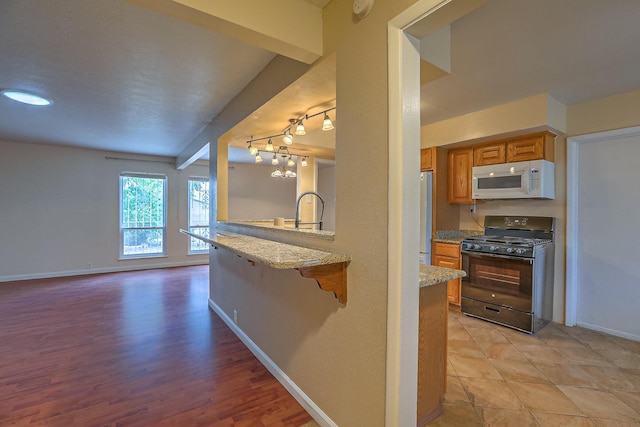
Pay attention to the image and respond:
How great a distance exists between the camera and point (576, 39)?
198cm

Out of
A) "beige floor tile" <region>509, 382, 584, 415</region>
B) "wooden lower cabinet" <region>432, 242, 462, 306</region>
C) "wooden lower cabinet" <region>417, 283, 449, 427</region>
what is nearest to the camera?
"wooden lower cabinet" <region>417, 283, 449, 427</region>

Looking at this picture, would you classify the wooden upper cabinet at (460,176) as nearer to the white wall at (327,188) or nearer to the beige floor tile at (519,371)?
the beige floor tile at (519,371)

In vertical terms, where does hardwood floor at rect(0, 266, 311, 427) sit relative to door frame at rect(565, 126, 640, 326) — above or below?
below

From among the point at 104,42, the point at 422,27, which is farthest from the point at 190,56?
the point at 422,27

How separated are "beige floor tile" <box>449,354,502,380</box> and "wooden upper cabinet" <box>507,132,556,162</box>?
2.33 meters

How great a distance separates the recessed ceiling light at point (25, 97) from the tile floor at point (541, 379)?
4508 millimetres

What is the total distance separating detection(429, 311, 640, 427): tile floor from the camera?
72.0 inches

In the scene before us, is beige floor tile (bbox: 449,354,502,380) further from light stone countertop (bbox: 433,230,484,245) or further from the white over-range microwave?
the white over-range microwave

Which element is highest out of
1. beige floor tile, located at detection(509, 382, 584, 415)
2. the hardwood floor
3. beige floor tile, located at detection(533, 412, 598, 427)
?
beige floor tile, located at detection(509, 382, 584, 415)

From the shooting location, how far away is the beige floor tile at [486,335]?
2.88 metres

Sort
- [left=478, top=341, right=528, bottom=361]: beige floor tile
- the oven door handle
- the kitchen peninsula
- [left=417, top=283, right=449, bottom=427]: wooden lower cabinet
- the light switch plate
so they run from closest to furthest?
the light switch plate < the kitchen peninsula < [left=417, top=283, right=449, bottom=427]: wooden lower cabinet < [left=478, top=341, right=528, bottom=361]: beige floor tile < the oven door handle

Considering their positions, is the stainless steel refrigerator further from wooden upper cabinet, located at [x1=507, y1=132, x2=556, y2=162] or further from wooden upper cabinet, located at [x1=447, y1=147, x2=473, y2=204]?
wooden upper cabinet, located at [x1=507, y1=132, x2=556, y2=162]

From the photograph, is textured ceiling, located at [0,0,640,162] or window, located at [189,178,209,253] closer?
textured ceiling, located at [0,0,640,162]

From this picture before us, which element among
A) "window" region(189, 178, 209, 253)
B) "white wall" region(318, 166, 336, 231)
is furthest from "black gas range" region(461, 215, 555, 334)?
"window" region(189, 178, 209, 253)
